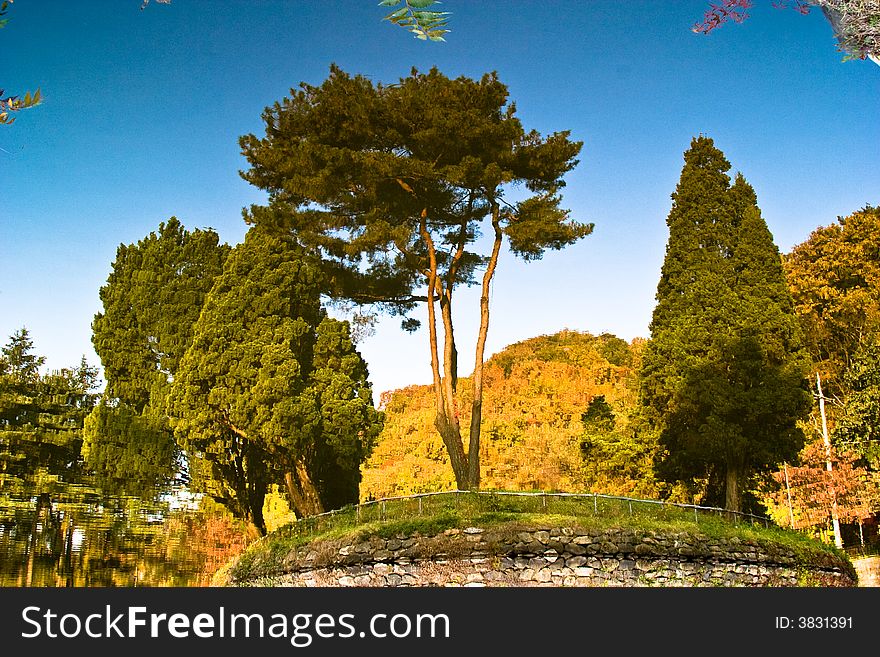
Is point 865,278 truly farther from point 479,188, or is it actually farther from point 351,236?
point 351,236

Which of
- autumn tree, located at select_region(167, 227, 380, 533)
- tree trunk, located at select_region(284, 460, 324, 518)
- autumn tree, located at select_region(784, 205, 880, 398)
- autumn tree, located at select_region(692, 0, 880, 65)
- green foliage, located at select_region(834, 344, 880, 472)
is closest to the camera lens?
autumn tree, located at select_region(692, 0, 880, 65)

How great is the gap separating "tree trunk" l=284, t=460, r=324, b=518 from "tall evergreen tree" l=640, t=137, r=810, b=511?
5793 millimetres

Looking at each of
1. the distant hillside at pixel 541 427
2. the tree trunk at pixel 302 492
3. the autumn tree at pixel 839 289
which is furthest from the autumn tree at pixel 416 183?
the autumn tree at pixel 839 289

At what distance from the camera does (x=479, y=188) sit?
14898 mm

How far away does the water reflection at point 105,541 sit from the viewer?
37.1 ft

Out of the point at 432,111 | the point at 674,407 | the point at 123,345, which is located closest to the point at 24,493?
the point at 123,345

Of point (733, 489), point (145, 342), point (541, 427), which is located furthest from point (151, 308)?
point (541, 427)

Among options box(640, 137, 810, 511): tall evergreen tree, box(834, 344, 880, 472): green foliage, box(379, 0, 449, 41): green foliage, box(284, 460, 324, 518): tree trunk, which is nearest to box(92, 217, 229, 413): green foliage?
box(284, 460, 324, 518): tree trunk

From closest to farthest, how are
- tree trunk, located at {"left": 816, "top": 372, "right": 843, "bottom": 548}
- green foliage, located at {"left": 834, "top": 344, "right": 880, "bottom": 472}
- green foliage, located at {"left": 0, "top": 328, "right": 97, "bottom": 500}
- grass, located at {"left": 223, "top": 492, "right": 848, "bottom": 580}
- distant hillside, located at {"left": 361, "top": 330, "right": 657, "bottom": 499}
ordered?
grass, located at {"left": 223, "top": 492, "right": 848, "bottom": 580}
green foliage, located at {"left": 0, "top": 328, "right": 97, "bottom": 500}
green foliage, located at {"left": 834, "top": 344, "right": 880, "bottom": 472}
tree trunk, located at {"left": 816, "top": 372, "right": 843, "bottom": 548}
distant hillside, located at {"left": 361, "top": 330, "right": 657, "bottom": 499}

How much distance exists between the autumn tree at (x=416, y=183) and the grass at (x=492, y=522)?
189 centimetres

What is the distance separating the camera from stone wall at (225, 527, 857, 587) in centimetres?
977

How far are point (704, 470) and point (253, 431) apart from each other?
7383mm

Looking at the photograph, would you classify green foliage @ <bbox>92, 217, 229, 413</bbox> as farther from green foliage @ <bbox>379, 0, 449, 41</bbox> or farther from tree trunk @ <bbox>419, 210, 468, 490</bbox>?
green foliage @ <bbox>379, 0, 449, 41</bbox>

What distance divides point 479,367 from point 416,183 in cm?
349
